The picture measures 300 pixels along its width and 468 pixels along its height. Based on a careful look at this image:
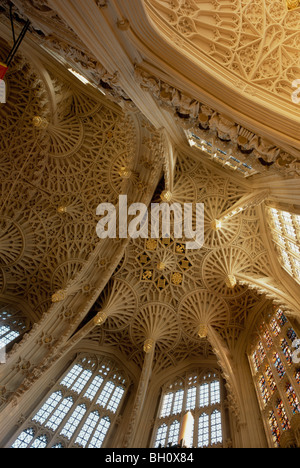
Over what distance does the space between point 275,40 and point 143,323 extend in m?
Result: 12.9

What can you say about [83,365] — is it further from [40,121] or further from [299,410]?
[40,121]

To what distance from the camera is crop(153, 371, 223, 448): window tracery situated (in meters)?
12.0

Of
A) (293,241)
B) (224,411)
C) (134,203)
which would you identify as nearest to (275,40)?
(293,241)

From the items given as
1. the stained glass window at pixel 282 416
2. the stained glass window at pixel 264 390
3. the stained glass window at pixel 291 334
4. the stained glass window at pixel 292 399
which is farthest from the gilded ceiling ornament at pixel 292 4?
the stained glass window at pixel 264 390

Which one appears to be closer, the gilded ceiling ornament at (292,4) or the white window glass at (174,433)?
the gilded ceiling ornament at (292,4)

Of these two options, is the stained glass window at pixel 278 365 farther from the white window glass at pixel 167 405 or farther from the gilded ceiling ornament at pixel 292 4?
the gilded ceiling ornament at pixel 292 4

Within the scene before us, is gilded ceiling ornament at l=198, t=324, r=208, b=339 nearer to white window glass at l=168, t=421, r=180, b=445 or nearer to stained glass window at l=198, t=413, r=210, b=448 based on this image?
stained glass window at l=198, t=413, r=210, b=448

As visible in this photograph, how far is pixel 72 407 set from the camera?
13016 millimetres

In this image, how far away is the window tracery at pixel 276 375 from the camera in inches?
397

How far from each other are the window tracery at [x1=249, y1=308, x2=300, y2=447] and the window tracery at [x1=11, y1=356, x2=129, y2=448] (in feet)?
20.5

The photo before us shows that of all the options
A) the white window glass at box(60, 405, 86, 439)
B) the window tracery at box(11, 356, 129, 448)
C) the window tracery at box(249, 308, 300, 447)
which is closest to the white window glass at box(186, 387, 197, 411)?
the window tracery at box(249, 308, 300, 447)
